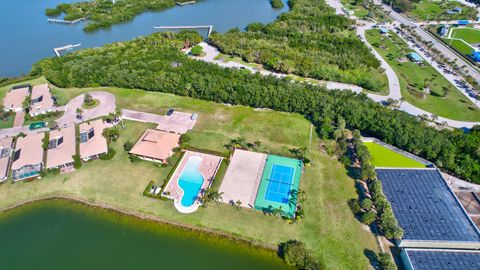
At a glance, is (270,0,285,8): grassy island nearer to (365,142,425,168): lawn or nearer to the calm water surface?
(365,142,425,168): lawn

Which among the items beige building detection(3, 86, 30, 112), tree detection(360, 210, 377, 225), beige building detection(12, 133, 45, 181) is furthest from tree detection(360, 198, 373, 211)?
beige building detection(3, 86, 30, 112)

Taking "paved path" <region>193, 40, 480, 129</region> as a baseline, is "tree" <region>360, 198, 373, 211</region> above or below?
below

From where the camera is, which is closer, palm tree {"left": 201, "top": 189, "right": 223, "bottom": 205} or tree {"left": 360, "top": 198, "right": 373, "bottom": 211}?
tree {"left": 360, "top": 198, "right": 373, "bottom": 211}

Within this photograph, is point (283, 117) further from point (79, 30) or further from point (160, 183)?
point (79, 30)

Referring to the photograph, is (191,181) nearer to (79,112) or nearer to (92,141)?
(92,141)

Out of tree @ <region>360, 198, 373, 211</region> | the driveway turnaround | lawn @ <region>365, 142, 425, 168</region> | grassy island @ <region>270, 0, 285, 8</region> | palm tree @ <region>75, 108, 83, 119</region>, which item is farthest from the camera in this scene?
grassy island @ <region>270, 0, 285, 8</region>

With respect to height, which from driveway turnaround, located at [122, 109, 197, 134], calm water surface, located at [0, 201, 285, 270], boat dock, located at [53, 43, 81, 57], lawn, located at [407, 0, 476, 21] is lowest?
calm water surface, located at [0, 201, 285, 270]

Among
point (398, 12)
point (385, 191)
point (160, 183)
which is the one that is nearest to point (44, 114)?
point (160, 183)

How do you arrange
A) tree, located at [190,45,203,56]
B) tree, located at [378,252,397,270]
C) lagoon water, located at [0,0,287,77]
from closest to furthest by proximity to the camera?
tree, located at [378,252,397,270] < tree, located at [190,45,203,56] < lagoon water, located at [0,0,287,77]
